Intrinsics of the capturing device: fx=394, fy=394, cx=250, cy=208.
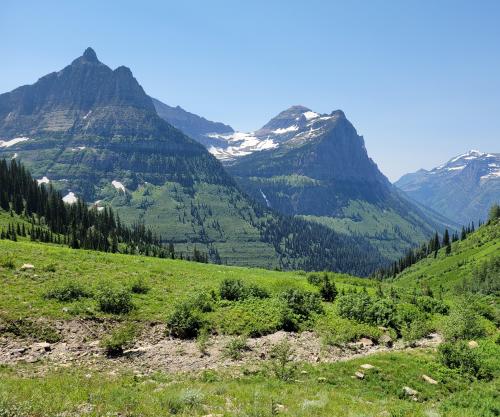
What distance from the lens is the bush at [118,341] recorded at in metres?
22.6

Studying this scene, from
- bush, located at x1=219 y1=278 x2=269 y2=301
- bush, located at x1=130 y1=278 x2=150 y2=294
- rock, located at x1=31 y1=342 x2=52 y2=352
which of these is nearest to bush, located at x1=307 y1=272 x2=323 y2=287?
bush, located at x1=219 y1=278 x2=269 y2=301

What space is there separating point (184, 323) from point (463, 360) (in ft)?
58.4

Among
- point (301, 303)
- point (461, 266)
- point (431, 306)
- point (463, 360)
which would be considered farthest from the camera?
point (461, 266)

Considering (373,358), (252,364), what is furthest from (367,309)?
(252,364)

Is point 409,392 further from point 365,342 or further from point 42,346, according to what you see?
point 42,346

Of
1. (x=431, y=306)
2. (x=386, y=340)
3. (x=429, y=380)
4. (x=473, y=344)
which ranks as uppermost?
(x=429, y=380)

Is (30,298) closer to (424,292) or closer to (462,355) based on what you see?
(462,355)

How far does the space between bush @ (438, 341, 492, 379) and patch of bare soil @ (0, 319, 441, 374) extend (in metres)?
4.69

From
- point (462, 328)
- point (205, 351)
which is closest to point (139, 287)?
point (205, 351)

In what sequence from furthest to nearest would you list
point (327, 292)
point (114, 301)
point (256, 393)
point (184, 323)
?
point (327, 292) → point (114, 301) → point (184, 323) → point (256, 393)

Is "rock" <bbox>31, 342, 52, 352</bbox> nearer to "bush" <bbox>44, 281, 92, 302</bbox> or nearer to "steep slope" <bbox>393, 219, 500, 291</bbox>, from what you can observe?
"bush" <bbox>44, 281, 92, 302</bbox>

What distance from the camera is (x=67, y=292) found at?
28031mm

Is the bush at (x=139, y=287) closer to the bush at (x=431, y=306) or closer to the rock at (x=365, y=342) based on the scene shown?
the rock at (x=365, y=342)

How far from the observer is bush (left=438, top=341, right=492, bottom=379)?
2356 cm
